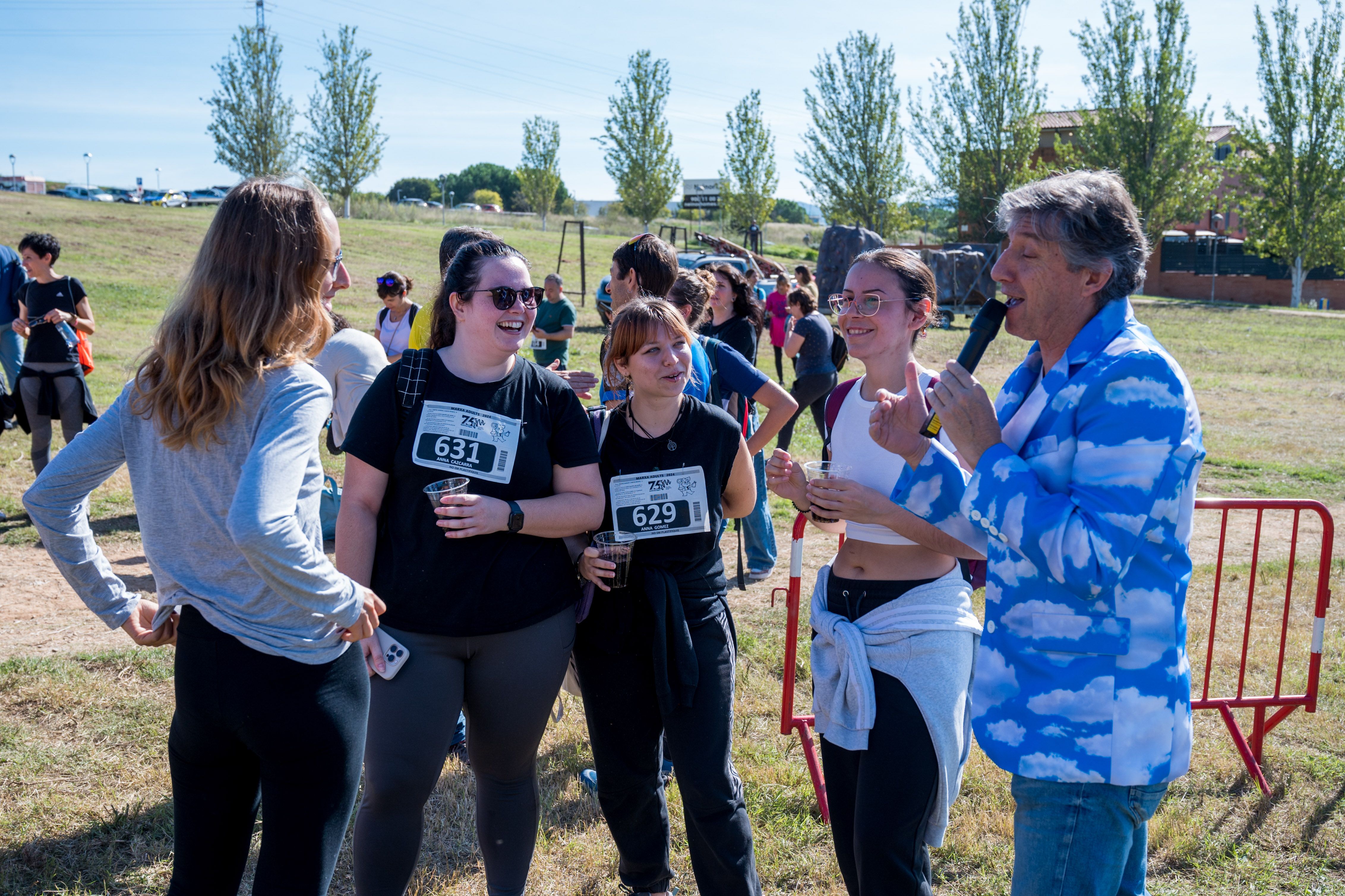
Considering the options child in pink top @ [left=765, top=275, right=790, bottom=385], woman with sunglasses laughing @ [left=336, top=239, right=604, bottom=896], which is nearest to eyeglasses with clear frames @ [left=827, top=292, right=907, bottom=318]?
woman with sunglasses laughing @ [left=336, top=239, right=604, bottom=896]

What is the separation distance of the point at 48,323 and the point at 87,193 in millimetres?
63001

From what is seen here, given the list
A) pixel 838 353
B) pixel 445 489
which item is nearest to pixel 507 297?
pixel 445 489

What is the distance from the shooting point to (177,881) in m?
2.10

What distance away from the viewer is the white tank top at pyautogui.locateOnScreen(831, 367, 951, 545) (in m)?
2.69

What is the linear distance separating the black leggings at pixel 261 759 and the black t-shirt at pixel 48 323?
6.60 m

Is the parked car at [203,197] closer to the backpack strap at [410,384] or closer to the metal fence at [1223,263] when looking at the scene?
the metal fence at [1223,263]

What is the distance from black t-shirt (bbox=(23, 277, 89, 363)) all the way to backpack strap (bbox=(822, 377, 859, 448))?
678cm

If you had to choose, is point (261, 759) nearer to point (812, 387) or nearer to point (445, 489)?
point (445, 489)

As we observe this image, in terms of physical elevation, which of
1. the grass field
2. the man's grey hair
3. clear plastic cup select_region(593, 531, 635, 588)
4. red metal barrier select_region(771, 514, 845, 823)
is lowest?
the grass field

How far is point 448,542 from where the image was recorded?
260 centimetres

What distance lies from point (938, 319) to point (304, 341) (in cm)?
211

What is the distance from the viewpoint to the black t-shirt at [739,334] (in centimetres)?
614

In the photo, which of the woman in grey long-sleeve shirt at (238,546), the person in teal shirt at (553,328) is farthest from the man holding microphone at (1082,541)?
the person in teal shirt at (553,328)

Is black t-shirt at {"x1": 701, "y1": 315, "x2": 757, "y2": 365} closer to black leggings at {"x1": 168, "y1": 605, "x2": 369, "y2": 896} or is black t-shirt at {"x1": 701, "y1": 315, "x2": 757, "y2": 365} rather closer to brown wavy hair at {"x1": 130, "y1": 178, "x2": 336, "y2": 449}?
brown wavy hair at {"x1": 130, "y1": 178, "x2": 336, "y2": 449}
